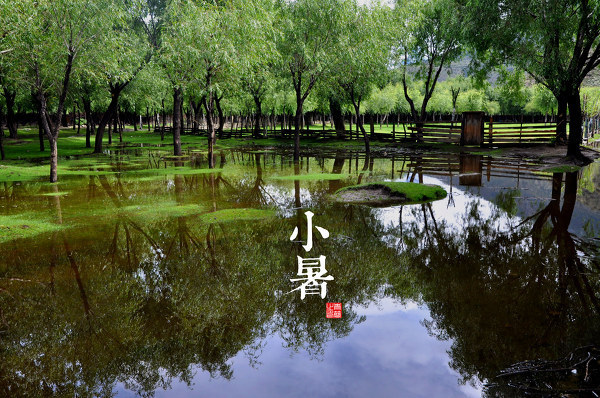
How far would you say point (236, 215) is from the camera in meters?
11.6

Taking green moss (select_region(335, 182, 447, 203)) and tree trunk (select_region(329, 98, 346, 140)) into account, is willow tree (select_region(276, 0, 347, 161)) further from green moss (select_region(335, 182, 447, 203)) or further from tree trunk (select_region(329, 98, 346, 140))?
tree trunk (select_region(329, 98, 346, 140))

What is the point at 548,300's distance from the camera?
609cm

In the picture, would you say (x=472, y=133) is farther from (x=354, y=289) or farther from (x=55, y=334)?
(x=55, y=334)

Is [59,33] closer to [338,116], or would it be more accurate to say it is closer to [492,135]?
[492,135]

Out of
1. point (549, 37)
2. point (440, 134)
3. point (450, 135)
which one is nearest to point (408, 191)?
point (549, 37)

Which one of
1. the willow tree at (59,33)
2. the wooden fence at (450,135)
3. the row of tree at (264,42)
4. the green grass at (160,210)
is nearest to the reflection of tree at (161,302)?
the green grass at (160,210)

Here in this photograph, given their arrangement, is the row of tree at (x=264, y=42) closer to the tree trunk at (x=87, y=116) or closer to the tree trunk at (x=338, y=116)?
the tree trunk at (x=87, y=116)

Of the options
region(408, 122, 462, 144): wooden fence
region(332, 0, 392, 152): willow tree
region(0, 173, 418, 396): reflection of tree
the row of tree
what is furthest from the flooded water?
region(408, 122, 462, 144): wooden fence

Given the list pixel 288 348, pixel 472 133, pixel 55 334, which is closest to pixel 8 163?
pixel 55 334

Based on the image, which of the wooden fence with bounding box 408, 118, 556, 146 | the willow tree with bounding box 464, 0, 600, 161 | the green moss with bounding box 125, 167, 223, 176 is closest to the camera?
the willow tree with bounding box 464, 0, 600, 161

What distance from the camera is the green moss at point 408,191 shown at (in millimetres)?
13617

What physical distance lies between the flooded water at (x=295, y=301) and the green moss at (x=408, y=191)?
956mm

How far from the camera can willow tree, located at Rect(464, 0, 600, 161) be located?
19.9 metres

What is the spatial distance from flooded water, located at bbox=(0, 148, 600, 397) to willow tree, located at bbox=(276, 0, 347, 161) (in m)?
12.2
